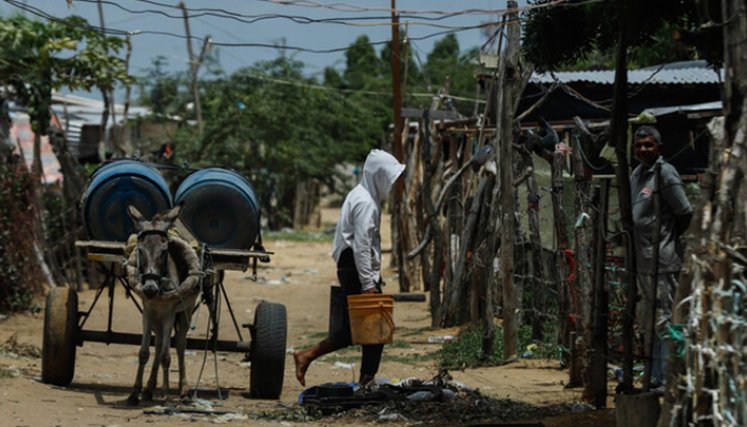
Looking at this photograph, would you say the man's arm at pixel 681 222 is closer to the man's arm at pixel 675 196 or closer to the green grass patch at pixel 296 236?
the man's arm at pixel 675 196

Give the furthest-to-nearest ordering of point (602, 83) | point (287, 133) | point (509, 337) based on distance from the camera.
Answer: point (287, 133) → point (602, 83) → point (509, 337)

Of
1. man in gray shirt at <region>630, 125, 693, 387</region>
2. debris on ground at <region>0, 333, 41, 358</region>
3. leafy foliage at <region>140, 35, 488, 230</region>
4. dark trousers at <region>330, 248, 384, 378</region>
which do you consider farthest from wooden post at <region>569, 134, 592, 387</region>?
leafy foliage at <region>140, 35, 488, 230</region>

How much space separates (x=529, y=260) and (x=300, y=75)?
24.7 metres

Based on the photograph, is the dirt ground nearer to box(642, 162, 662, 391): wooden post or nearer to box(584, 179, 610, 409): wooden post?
box(584, 179, 610, 409): wooden post

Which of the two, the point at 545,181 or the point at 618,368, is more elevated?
the point at 545,181

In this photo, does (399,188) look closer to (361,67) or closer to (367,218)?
(367,218)

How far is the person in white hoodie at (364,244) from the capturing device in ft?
30.9

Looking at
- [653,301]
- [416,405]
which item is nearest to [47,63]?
[416,405]

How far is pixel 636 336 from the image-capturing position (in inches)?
416

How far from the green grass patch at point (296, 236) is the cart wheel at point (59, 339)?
23.4 metres

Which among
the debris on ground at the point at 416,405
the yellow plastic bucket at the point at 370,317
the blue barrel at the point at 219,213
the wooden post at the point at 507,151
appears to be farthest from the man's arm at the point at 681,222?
the blue barrel at the point at 219,213

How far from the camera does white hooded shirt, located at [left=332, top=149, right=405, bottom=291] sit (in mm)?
9391

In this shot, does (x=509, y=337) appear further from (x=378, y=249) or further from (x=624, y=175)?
(x=624, y=175)

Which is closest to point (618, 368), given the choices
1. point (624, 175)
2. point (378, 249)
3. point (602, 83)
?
point (378, 249)
